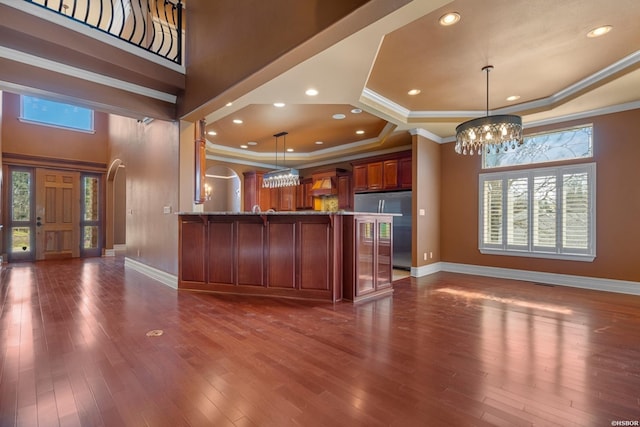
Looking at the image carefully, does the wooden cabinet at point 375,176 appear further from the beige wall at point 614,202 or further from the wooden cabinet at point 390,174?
the beige wall at point 614,202

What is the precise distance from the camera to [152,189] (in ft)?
17.1

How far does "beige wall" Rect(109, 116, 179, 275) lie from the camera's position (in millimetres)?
4645

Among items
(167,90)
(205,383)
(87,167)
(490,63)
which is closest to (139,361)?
(205,383)

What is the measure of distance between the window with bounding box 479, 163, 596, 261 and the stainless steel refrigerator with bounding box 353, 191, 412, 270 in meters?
1.41

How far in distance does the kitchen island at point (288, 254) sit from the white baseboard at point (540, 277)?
2.01 meters

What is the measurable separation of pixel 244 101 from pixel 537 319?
4517 millimetres

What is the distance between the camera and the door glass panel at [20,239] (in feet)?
22.5

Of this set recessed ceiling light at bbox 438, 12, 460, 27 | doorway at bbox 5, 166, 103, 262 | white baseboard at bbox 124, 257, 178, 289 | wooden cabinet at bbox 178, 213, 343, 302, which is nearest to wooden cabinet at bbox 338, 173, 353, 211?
wooden cabinet at bbox 178, 213, 343, 302

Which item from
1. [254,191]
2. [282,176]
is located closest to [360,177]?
[282,176]

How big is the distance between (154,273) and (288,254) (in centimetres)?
278

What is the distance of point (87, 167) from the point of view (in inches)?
307

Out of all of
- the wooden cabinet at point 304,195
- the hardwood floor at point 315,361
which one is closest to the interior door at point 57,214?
the hardwood floor at point 315,361

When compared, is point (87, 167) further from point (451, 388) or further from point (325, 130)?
point (451, 388)

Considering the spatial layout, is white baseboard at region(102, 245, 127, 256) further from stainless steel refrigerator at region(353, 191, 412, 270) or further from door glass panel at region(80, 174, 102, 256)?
stainless steel refrigerator at region(353, 191, 412, 270)
